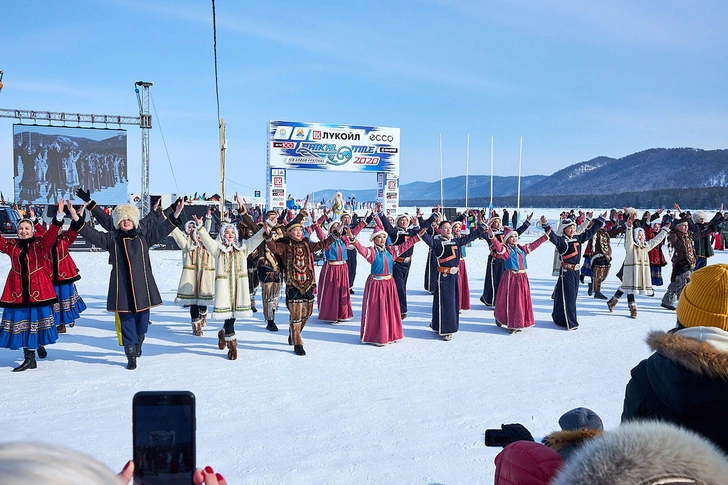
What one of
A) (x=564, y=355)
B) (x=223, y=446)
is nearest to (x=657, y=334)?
(x=223, y=446)

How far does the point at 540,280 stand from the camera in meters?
13.9

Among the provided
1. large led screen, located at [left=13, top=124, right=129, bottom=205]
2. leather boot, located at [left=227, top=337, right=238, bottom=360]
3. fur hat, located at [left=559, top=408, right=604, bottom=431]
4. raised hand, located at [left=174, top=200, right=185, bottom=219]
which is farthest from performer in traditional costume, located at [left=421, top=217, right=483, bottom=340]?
large led screen, located at [left=13, top=124, right=129, bottom=205]

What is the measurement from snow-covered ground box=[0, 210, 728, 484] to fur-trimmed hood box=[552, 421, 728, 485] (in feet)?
8.84

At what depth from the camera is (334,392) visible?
209 inches

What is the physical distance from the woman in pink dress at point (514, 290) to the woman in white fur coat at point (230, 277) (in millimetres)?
3845

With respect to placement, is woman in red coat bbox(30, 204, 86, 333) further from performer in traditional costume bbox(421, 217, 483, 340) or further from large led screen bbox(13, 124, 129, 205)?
large led screen bbox(13, 124, 129, 205)

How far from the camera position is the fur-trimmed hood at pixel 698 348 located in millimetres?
1674

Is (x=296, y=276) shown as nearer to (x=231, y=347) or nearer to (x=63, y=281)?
(x=231, y=347)

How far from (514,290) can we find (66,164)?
25394 millimetres

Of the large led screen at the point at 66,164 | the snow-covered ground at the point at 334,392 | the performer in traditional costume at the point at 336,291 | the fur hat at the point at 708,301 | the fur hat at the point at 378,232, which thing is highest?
the large led screen at the point at 66,164

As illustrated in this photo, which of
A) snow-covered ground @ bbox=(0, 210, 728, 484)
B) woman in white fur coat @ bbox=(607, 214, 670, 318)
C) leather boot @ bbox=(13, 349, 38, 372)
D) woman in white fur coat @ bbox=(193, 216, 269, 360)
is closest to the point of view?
snow-covered ground @ bbox=(0, 210, 728, 484)

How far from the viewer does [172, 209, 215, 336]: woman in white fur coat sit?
296 inches

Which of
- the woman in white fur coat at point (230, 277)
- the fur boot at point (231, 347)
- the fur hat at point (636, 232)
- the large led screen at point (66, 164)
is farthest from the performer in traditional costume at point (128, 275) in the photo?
the large led screen at point (66, 164)

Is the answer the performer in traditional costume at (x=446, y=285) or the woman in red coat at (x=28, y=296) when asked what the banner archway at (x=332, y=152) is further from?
the woman in red coat at (x=28, y=296)
